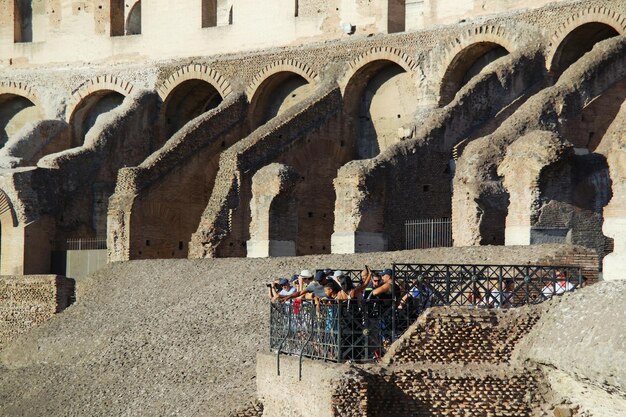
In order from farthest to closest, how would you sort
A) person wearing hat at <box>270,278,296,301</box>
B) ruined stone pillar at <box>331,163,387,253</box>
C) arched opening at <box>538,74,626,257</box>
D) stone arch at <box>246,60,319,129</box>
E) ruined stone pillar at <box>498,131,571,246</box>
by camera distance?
1. stone arch at <box>246,60,319,129</box>
2. ruined stone pillar at <box>331,163,387,253</box>
3. arched opening at <box>538,74,626,257</box>
4. ruined stone pillar at <box>498,131,571,246</box>
5. person wearing hat at <box>270,278,296,301</box>

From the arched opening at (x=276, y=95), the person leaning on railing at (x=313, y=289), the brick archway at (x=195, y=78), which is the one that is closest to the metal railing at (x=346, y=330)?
the person leaning on railing at (x=313, y=289)

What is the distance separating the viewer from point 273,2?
31922 mm

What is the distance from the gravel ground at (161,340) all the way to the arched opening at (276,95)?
22.1ft

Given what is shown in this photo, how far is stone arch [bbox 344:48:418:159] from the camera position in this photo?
28.7 metres

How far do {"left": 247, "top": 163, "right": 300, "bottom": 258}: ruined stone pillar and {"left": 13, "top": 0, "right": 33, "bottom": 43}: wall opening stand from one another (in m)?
13.4

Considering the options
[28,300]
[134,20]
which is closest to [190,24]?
[134,20]

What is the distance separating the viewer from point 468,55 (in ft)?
91.0

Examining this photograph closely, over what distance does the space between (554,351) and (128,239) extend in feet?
52.3

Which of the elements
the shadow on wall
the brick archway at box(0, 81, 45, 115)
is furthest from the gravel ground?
the brick archway at box(0, 81, 45, 115)

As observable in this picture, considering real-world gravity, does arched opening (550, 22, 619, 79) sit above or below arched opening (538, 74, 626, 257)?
above

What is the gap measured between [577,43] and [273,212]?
6859mm

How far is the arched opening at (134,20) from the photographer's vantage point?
1425 inches

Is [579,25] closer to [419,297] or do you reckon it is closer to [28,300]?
[28,300]

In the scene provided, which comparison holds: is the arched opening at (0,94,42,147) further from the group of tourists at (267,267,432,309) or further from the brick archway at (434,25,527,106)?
the group of tourists at (267,267,432,309)
